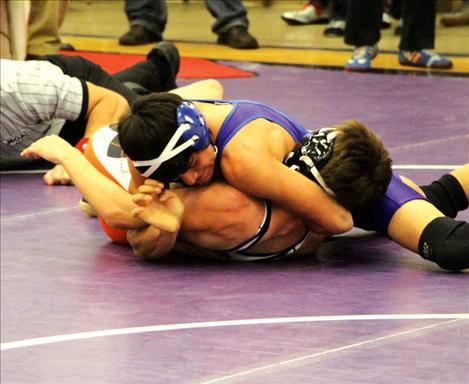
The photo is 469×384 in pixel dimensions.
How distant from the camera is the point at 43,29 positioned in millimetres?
6840

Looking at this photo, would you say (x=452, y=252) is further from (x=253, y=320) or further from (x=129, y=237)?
(x=129, y=237)

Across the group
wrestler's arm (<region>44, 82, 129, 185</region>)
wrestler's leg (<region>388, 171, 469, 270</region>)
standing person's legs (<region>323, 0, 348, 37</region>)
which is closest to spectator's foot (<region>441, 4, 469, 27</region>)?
standing person's legs (<region>323, 0, 348, 37</region>)

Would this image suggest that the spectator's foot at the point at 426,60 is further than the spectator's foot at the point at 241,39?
No

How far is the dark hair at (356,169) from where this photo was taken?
371 centimetres

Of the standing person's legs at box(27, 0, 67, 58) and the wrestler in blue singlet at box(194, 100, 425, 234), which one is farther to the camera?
the standing person's legs at box(27, 0, 67, 58)

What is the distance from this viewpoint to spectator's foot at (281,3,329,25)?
10484 millimetres

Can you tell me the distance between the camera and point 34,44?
681 centimetres

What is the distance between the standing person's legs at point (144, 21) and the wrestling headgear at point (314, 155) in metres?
5.29

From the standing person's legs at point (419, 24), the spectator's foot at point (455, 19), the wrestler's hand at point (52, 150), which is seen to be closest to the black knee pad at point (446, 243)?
the wrestler's hand at point (52, 150)

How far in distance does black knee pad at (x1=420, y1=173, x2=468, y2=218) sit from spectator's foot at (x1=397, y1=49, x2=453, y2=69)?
3.54 metres

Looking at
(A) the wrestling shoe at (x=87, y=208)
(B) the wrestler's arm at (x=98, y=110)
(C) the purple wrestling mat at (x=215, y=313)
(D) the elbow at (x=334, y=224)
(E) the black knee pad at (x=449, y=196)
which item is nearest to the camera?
(C) the purple wrestling mat at (x=215, y=313)

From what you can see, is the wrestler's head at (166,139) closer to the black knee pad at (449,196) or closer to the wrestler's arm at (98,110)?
the black knee pad at (449,196)

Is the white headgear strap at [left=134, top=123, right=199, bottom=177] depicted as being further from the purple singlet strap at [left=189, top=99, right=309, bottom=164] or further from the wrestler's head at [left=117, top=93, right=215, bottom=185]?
the purple singlet strap at [left=189, top=99, right=309, bottom=164]

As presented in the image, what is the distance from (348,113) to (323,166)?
2563 mm
